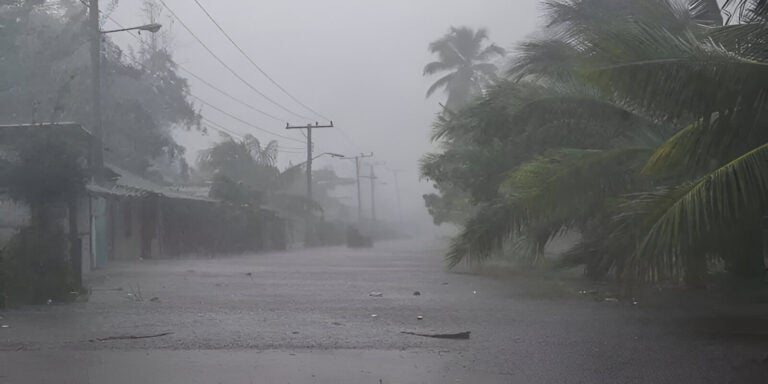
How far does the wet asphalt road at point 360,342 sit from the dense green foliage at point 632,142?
1.17 m

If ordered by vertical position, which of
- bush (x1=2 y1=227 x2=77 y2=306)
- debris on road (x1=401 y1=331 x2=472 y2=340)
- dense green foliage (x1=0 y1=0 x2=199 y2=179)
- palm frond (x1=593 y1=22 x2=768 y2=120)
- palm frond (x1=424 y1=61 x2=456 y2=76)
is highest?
palm frond (x1=424 y1=61 x2=456 y2=76)

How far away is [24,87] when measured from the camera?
34812 mm

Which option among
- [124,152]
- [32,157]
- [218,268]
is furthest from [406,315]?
[124,152]

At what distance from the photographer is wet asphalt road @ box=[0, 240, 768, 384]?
7.05 meters

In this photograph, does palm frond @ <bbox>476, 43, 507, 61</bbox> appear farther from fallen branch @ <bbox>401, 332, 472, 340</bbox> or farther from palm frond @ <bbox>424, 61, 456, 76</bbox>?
fallen branch @ <bbox>401, 332, 472, 340</bbox>

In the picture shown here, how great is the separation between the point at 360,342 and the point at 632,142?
7.68m

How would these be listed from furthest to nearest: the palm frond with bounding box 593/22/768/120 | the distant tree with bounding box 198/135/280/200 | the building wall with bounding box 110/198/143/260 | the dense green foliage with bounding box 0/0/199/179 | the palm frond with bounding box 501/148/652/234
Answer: the distant tree with bounding box 198/135/280/200, the dense green foliage with bounding box 0/0/199/179, the building wall with bounding box 110/198/143/260, the palm frond with bounding box 501/148/652/234, the palm frond with bounding box 593/22/768/120

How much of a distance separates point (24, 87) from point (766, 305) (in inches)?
1268

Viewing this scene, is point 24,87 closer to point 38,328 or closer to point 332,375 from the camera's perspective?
point 38,328

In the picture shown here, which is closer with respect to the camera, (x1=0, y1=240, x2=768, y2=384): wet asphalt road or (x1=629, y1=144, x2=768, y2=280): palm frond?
(x1=0, y1=240, x2=768, y2=384): wet asphalt road

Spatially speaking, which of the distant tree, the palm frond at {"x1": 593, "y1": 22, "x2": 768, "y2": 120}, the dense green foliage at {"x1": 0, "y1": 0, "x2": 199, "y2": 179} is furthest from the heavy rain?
the distant tree

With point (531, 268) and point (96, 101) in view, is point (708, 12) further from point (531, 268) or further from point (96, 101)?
point (96, 101)

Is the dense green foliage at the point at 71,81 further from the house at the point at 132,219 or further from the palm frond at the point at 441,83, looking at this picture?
the palm frond at the point at 441,83

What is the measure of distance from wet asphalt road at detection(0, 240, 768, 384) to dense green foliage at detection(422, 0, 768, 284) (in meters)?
1.17
